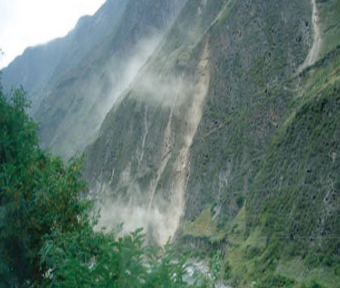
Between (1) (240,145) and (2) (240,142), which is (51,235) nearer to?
(1) (240,145)

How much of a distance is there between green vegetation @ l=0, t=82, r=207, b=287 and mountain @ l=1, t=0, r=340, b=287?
26.3 feet

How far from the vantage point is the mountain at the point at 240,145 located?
63.1 meters

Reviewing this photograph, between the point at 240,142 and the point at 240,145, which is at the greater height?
the point at 240,142

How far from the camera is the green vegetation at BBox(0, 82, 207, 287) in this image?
40.8 ft

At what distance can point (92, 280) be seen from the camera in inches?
487

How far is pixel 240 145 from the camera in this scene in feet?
313

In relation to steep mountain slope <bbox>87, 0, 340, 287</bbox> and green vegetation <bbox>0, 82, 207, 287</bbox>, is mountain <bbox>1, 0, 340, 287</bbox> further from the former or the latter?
green vegetation <bbox>0, 82, 207, 287</bbox>

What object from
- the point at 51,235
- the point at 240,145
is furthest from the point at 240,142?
the point at 51,235

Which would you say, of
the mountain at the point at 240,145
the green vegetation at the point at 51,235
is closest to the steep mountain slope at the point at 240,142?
the mountain at the point at 240,145

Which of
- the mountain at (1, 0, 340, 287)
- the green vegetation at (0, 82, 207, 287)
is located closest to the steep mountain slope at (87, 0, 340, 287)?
the mountain at (1, 0, 340, 287)

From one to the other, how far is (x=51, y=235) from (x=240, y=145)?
81.7m

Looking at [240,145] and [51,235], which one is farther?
[240,145]

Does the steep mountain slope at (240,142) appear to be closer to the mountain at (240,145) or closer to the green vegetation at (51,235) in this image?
the mountain at (240,145)

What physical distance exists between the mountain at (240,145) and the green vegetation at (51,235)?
8.01m
